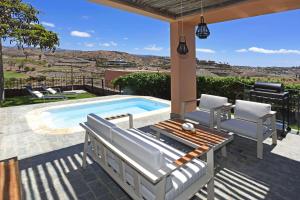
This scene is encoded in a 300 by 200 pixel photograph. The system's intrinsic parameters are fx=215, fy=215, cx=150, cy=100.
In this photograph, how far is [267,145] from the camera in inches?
180

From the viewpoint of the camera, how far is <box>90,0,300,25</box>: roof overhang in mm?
4520

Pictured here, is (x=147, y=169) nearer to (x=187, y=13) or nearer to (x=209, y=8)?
(x=209, y=8)

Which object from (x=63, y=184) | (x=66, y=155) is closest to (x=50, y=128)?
(x=66, y=155)

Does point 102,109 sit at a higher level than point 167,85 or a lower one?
lower

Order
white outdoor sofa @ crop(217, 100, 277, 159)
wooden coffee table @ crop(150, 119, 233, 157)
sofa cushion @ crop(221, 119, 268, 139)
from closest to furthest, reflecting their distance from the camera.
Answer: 1. wooden coffee table @ crop(150, 119, 233, 157)
2. white outdoor sofa @ crop(217, 100, 277, 159)
3. sofa cushion @ crop(221, 119, 268, 139)

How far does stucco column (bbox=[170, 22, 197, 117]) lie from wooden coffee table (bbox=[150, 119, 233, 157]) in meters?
2.48

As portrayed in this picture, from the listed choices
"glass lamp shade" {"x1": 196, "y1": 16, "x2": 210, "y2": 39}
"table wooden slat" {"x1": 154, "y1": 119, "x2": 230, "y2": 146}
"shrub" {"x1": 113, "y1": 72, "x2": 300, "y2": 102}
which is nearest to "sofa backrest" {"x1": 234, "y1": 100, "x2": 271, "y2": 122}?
"table wooden slat" {"x1": 154, "y1": 119, "x2": 230, "y2": 146}

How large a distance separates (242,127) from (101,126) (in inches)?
111

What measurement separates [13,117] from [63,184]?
5416 mm

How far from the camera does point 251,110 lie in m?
4.70

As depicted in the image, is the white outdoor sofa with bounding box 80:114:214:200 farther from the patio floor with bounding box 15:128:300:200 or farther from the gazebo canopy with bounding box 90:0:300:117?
the gazebo canopy with bounding box 90:0:300:117

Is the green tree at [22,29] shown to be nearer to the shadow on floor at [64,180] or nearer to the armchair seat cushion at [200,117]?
the shadow on floor at [64,180]

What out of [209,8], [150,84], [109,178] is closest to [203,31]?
[209,8]

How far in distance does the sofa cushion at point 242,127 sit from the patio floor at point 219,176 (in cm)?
40
